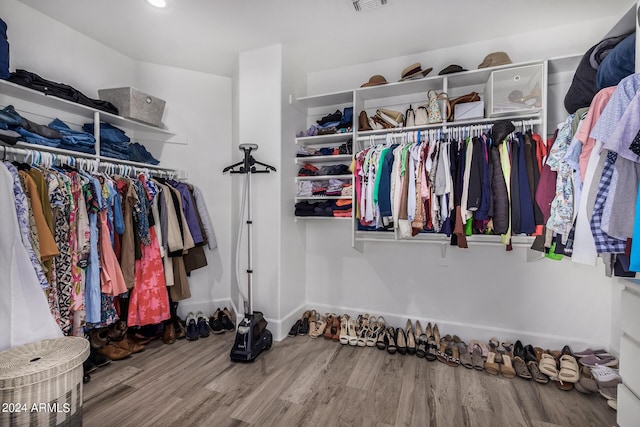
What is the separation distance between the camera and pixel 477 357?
7.29 feet

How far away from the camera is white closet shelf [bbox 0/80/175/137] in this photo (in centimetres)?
187

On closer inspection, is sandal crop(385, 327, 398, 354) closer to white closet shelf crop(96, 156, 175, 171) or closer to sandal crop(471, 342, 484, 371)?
sandal crop(471, 342, 484, 371)

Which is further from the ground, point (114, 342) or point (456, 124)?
point (456, 124)

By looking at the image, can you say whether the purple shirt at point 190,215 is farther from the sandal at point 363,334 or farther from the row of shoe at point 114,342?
the sandal at point 363,334

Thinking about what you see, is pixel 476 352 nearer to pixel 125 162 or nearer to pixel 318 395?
pixel 318 395

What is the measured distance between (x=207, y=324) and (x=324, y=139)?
214 centimetres

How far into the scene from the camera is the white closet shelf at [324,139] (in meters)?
2.61

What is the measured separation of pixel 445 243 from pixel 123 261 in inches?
106

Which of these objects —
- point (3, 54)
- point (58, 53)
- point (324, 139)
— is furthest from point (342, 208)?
point (58, 53)

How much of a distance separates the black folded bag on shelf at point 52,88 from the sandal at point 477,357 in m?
3.53

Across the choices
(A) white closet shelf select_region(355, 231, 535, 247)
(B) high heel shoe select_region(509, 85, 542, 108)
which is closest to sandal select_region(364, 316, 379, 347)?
(A) white closet shelf select_region(355, 231, 535, 247)

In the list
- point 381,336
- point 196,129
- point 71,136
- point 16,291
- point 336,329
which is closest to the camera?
point 16,291

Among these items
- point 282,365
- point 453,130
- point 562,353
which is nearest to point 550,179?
point 453,130

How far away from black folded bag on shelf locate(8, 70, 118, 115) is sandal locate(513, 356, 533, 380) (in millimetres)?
3760
